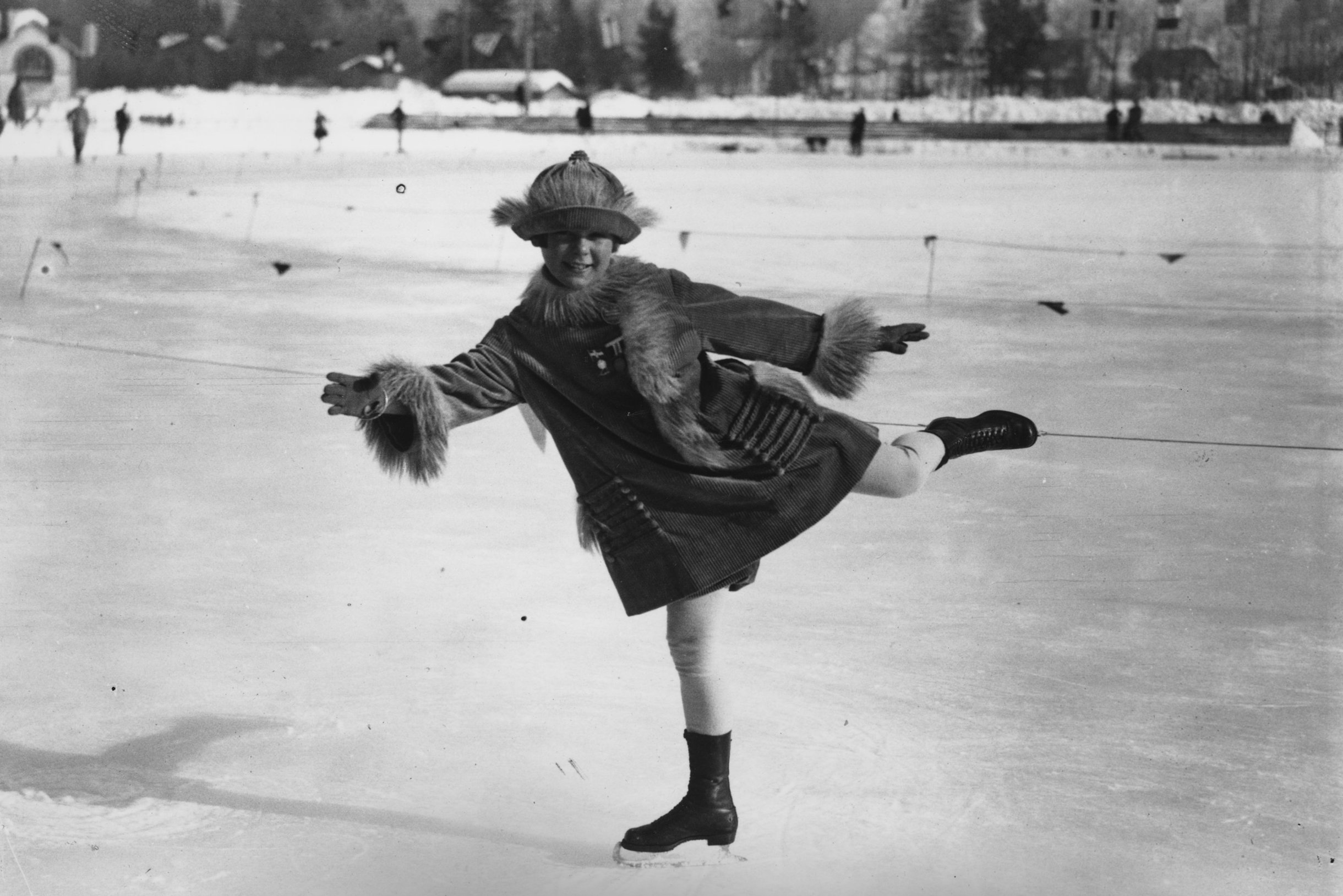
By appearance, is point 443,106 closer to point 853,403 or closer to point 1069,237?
point 1069,237

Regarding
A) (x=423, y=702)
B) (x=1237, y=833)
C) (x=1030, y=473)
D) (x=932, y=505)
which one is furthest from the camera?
(x=1030, y=473)

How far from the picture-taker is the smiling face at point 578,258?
254cm

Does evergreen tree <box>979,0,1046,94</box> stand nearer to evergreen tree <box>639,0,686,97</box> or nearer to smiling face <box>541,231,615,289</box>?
evergreen tree <box>639,0,686,97</box>

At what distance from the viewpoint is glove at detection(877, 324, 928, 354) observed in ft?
8.82

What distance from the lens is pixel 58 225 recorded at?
1234 cm

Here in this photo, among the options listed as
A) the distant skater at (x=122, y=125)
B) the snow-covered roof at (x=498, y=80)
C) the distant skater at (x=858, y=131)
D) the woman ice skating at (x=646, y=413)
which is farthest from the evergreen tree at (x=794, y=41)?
the woman ice skating at (x=646, y=413)

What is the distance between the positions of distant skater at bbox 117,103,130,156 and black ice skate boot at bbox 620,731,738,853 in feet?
56.9

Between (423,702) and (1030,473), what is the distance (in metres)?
2.58

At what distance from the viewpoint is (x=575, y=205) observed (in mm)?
2506

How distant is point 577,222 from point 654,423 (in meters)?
0.35

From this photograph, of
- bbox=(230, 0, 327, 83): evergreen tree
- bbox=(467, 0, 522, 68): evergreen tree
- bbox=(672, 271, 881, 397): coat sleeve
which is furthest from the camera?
bbox=(467, 0, 522, 68): evergreen tree

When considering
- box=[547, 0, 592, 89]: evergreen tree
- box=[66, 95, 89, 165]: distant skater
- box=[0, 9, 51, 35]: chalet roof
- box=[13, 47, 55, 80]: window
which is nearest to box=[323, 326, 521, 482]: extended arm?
box=[0, 9, 51, 35]: chalet roof

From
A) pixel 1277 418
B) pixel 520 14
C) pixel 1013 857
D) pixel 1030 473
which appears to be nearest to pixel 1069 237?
pixel 1277 418

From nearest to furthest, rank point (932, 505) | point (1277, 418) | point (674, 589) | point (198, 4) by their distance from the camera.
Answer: point (674, 589) < point (198, 4) < point (932, 505) < point (1277, 418)
